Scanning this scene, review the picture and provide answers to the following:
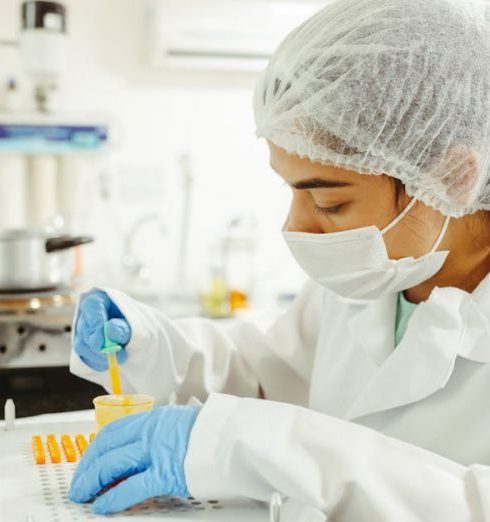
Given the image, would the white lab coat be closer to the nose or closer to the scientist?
the scientist

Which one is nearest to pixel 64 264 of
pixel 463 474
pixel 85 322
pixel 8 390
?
pixel 8 390

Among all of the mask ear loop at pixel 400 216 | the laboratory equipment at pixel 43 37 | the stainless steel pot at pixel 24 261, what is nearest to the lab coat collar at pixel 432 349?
the mask ear loop at pixel 400 216

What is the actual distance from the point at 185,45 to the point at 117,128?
48 centimetres

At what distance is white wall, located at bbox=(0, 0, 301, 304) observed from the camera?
320 cm

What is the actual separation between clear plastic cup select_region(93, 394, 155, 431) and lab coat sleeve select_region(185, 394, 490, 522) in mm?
171

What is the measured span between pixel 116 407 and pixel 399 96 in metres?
0.60

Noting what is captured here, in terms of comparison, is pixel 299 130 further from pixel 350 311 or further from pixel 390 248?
pixel 350 311

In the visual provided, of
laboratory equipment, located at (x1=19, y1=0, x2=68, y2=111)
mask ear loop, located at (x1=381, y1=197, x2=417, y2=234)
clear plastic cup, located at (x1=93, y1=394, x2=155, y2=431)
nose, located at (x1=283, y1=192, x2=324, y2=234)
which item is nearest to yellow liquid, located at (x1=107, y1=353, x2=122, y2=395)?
clear plastic cup, located at (x1=93, y1=394, x2=155, y2=431)

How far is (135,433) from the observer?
0.97 meters

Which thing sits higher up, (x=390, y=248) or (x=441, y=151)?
(x=441, y=151)

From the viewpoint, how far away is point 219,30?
3285 millimetres

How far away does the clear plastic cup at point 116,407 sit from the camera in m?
1.09

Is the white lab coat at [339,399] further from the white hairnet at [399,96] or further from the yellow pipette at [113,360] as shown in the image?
the white hairnet at [399,96]

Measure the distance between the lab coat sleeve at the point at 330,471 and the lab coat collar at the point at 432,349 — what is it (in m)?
0.23
